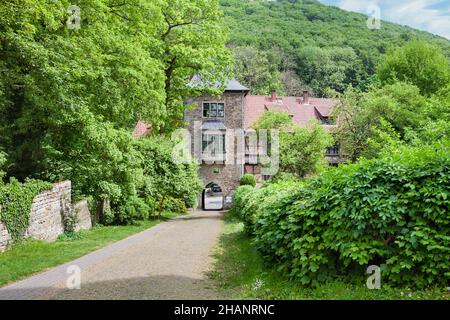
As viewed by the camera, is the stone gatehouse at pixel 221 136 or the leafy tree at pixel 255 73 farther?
the leafy tree at pixel 255 73

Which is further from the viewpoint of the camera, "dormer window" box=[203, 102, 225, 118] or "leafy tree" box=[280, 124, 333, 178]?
"dormer window" box=[203, 102, 225, 118]

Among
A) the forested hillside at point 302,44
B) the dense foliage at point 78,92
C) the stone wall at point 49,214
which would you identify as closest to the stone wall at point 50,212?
the stone wall at point 49,214

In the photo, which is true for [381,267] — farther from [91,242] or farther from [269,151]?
[269,151]

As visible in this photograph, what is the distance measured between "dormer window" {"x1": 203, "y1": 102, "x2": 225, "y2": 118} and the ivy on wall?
29151 mm

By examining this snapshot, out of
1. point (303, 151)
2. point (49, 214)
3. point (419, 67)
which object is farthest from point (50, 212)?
point (419, 67)

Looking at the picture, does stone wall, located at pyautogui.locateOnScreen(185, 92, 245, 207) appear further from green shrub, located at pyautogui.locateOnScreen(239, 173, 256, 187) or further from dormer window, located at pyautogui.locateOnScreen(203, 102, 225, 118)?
green shrub, located at pyautogui.locateOnScreen(239, 173, 256, 187)

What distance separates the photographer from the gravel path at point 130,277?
756cm

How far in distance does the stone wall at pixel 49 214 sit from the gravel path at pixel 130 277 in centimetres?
261

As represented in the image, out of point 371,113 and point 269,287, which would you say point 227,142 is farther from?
point 269,287

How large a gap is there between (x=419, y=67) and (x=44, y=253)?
4563 cm

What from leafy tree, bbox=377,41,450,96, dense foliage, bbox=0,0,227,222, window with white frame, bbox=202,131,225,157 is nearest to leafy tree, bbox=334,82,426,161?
leafy tree, bbox=377,41,450,96

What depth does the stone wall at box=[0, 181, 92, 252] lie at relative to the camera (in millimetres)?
14351

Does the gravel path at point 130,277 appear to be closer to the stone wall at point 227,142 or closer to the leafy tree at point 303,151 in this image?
the leafy tree at point 303,151
